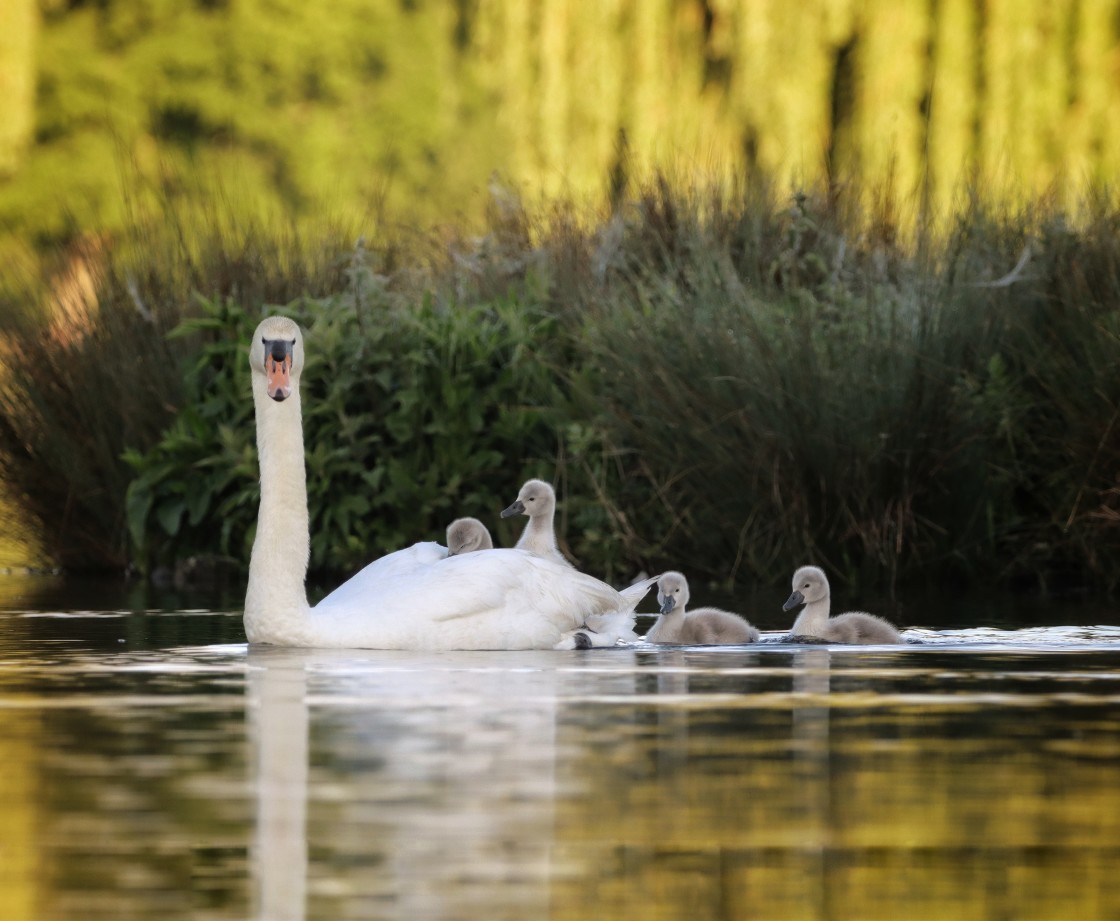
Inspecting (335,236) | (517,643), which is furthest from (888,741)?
(335,236)

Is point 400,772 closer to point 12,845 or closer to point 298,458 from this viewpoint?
point 12,845

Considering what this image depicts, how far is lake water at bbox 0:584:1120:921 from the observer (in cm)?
454

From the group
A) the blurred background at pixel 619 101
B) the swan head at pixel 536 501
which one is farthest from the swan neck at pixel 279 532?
the blurred background at pixel 619 101

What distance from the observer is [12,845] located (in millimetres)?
5059

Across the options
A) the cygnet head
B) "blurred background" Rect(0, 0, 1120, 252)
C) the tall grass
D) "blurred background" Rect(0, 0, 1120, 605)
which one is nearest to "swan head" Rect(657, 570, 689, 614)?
the cygnet head

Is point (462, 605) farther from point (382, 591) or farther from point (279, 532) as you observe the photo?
point (279, 532)

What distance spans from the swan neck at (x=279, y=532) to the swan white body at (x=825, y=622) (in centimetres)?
195

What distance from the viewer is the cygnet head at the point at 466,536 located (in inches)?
464

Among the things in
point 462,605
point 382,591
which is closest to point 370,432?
point 382,591

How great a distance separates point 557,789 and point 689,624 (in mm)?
4279

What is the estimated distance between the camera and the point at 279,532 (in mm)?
9617

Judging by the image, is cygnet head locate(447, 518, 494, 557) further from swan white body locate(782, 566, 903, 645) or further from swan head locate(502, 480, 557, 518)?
swan white body locate(782, 566, 903, 645)

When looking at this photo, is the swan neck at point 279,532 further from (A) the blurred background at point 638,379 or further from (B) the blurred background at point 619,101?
(B) the blurred background at point 619,101

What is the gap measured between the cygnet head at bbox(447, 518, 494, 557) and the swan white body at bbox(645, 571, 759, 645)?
1.79m
